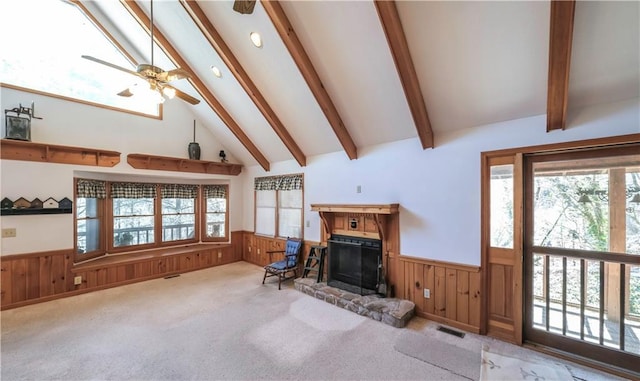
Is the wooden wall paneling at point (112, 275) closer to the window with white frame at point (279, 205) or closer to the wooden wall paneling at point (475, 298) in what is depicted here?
the window with white frame at point (279, 205)

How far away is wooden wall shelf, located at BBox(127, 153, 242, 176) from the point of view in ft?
16.7

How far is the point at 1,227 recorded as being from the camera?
374 cm

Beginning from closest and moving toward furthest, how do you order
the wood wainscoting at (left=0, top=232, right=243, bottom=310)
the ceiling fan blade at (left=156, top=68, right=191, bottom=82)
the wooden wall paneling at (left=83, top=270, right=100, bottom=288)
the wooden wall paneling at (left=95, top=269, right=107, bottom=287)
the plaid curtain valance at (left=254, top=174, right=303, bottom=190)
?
the ceiling fan blade at (left=156, top=68, right=191, bottom=82), the wood wainscoting at (left=0, top=232, right=243, bottom=310), the wooden wall paneling at (left=83, top=270, right=100, bottom=288), the wooden wall paneling at (left=95, top=269, right=107, bottom=287), the plaid curtain valance at (left=254, top=174, right=303, bottom=190)

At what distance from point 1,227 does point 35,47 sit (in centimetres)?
292

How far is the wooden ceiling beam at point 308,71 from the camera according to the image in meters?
2.84

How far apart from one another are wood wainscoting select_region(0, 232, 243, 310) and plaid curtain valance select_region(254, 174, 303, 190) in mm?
1909

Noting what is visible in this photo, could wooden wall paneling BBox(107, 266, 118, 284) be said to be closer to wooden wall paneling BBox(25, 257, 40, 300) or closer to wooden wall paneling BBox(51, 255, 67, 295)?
wooden wall paneling BBox(51, 255, 67, 295)

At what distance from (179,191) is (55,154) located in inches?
91.4

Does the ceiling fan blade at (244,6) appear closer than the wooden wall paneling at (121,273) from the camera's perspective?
Yes

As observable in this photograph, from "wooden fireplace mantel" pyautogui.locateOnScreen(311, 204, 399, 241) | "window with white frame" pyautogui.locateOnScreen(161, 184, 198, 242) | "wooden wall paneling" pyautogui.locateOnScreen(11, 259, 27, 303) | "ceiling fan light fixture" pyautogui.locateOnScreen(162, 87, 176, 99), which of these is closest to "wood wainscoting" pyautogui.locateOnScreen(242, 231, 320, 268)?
"wooden fireplace mantel" pyautogui.locateOnScreen(311, 204, 399, 241)

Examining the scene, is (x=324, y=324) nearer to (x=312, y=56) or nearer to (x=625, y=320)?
(x=625, y=320)

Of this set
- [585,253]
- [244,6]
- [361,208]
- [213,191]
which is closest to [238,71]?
[244,6]

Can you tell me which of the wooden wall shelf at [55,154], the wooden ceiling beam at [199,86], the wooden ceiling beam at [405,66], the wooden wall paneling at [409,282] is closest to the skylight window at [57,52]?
the wooden ceiling beam at [199,86]

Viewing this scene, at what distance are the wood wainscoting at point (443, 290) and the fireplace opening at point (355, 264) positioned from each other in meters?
0.34
